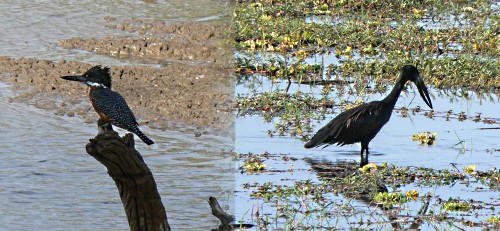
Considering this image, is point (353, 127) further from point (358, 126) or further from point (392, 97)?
point (392, 97)

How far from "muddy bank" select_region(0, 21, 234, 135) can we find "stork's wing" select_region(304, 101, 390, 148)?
4.63ft

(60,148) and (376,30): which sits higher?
(376,30)

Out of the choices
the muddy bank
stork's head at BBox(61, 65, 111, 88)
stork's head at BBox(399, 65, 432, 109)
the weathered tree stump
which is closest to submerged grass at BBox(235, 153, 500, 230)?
the weathered tree stump

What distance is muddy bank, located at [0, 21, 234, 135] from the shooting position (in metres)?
11.0

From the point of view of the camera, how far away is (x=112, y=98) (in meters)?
8.20

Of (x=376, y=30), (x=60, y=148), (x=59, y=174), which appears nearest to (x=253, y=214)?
(x=59, y=174)

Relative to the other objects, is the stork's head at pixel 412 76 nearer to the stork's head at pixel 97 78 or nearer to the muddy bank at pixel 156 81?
the muddy bank at pixel 156 81

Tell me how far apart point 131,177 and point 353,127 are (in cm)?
376

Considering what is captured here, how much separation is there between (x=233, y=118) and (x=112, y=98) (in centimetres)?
275

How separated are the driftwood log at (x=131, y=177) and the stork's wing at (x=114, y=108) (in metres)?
2.15

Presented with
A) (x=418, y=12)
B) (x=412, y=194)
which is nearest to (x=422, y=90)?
(x=412, y=194)

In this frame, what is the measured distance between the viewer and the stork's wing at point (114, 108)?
322 inches

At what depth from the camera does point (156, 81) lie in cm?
1209

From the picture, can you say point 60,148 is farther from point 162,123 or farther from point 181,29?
point 181,29
